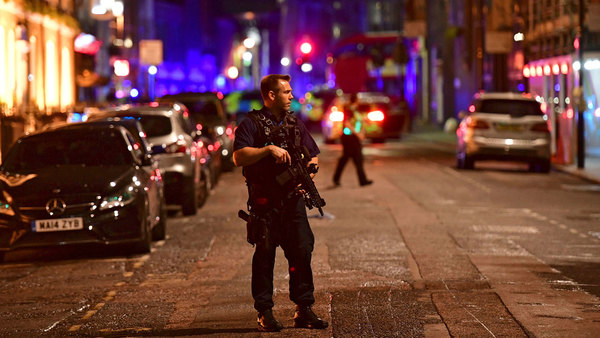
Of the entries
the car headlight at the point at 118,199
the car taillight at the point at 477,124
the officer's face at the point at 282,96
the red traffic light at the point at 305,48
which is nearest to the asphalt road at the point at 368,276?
the car headlight at the point at 118,199

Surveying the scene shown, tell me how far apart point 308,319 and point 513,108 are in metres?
18.1

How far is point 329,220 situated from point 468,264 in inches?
180

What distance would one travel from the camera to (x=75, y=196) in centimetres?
1238

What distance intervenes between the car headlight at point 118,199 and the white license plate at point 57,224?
300 millimetres

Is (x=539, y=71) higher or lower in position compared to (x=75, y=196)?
higher

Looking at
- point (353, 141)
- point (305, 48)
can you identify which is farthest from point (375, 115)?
point (353, 141)

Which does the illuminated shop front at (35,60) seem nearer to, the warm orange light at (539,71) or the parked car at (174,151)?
the parked car at (174,151)

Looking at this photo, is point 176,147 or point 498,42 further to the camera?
point 498,42

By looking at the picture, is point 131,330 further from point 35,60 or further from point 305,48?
point 35,60

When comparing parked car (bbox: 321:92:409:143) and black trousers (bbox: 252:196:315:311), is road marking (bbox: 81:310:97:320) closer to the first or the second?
black trousers (bbox: 252:196:315:311)

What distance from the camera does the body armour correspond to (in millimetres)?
7980

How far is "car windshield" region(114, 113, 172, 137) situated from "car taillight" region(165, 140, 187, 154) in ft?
1.10

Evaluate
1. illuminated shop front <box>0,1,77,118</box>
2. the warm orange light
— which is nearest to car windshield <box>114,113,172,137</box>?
illuminated shop front <box>0,1,77,118</box>

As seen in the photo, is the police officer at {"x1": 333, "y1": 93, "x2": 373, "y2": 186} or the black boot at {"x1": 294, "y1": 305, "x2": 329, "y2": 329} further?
the police officer at {"x1": 333, "y1": 93, "x2": 373, "y2": 186}
